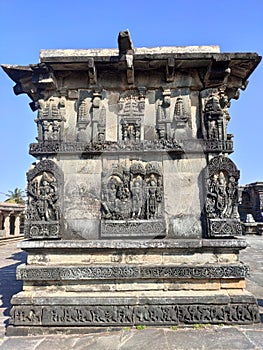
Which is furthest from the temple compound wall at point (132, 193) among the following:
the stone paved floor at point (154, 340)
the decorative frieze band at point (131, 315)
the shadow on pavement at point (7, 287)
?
the shadow on pavement at point (7, 287)

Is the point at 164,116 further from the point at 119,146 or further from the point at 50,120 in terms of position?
the point at 50,120

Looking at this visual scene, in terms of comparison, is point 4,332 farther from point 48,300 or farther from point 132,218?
point 132,218

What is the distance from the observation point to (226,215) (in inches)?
208

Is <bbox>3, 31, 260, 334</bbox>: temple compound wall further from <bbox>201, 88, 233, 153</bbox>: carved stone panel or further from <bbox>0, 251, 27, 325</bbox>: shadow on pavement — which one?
<bbox>0, 251, 27, 325</bbox>: shadow on pavement

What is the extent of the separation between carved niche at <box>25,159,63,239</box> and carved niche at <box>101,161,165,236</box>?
85 centimetres

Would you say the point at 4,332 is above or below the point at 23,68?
below

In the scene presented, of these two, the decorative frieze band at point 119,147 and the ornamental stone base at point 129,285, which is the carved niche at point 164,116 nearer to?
the decorative frieze band at point 119,147

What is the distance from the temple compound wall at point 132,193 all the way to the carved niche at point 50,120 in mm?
21

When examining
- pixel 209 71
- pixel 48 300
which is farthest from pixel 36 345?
pixel 209 71

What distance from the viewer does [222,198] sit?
5.30 metres

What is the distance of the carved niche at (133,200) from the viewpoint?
5.37m

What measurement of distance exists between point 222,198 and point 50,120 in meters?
3.58

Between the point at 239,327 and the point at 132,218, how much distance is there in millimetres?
2524

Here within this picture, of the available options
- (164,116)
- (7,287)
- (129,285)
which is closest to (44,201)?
(129,285)
